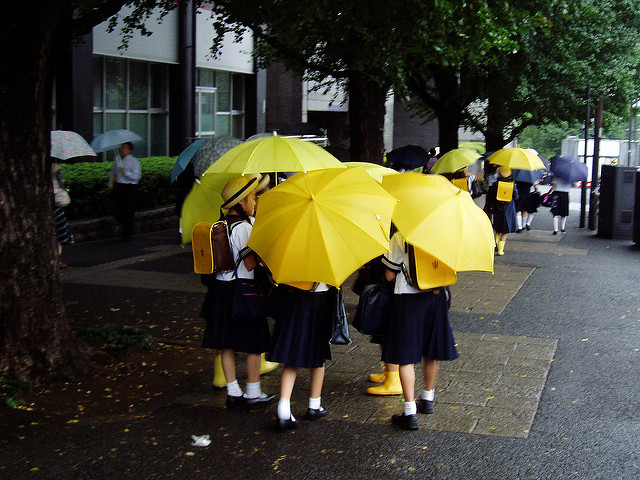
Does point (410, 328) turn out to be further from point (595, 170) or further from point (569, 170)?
point (595, 170)

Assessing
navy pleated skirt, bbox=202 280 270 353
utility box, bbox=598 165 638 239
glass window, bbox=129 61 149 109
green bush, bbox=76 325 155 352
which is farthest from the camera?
glass window, bbox=129 61 149 109

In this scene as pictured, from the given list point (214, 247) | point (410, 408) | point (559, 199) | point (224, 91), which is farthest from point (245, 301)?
point (224, 91)

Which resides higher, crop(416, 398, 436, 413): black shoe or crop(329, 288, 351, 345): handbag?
crop(329, 288, 351, 345): handbag

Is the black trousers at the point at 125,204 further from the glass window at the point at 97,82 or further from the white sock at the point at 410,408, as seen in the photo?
the white sock at the point at 410,408

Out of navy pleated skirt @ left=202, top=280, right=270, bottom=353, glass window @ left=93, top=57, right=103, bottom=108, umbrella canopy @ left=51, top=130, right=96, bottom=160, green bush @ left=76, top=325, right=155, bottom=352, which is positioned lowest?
green bush @ left=76, top=325, right=155, bottom=352

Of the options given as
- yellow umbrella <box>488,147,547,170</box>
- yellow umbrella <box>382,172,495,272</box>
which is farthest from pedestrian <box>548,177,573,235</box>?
yellow umbrella <box>382,172,495,272</box>

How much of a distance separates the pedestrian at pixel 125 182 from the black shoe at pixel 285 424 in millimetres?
9645

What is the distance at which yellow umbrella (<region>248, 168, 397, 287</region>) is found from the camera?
509cm

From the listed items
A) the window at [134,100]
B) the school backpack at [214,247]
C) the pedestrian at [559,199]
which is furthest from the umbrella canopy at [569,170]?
the school backpack at [214,247]

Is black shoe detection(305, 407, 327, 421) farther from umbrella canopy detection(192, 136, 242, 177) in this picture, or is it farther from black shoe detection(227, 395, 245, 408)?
umbrella canopy detection(192, 136, 242, 177)

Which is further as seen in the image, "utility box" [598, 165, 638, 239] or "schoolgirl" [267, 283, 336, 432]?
"utility box" [598, 165, 638, 239]

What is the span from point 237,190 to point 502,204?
8949mm

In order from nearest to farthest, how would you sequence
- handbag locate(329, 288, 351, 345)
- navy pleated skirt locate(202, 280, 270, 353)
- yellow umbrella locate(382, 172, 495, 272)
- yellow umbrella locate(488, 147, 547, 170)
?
yellow umbrella locate(382, 172, 495, 272), handbag locate(329, 288, 351, 345), navy pleated skirt locate(202, 280, 270, 353), yellow umbrella locate(488, 147, 547, 170)

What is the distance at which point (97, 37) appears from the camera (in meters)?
18.7
